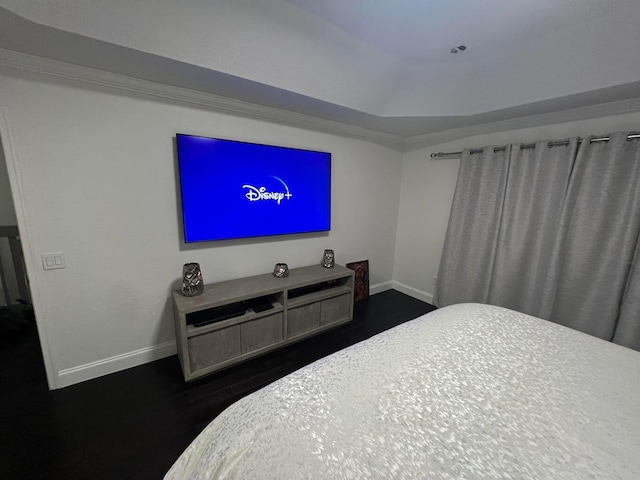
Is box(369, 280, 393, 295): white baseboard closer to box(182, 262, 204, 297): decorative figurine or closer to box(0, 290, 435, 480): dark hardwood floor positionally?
box(0, 290, 435, 480): dark hardwood floor

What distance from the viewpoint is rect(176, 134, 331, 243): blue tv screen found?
2035mm

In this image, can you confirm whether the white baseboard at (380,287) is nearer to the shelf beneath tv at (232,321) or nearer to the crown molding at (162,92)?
the shelf beneath tv at (232,321)

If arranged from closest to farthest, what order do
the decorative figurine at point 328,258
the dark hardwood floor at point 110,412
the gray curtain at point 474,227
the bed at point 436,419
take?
1. the bed at point 436,419
2. the dark hardwood floor at point 110,412
3. the gray curtain at point 474,227
4. the decorative figurine at point 328,258

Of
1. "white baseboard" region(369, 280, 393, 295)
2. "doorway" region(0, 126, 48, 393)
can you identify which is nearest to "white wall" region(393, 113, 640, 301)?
"white baseboard" region(369, 280, 393, 295)

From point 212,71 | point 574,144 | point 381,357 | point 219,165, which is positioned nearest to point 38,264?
point 219,165

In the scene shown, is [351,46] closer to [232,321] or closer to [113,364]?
[232,321]

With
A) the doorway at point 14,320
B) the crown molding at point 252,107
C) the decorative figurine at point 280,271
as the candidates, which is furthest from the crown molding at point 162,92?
the decorative figurine at point 280,271

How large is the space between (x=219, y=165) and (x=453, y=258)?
2.75 metres

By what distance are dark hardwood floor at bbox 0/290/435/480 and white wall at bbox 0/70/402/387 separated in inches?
8.0

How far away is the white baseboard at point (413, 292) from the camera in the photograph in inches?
133

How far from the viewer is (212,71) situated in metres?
1.64

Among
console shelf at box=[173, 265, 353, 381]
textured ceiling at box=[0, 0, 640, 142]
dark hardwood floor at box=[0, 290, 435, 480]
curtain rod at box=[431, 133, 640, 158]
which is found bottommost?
dark hardwood floor at box=[0, 290, 435, 480]

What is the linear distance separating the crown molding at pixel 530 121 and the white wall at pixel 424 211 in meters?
0.07

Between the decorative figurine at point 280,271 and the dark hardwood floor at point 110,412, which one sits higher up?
the decorative figurine at point 280,271
